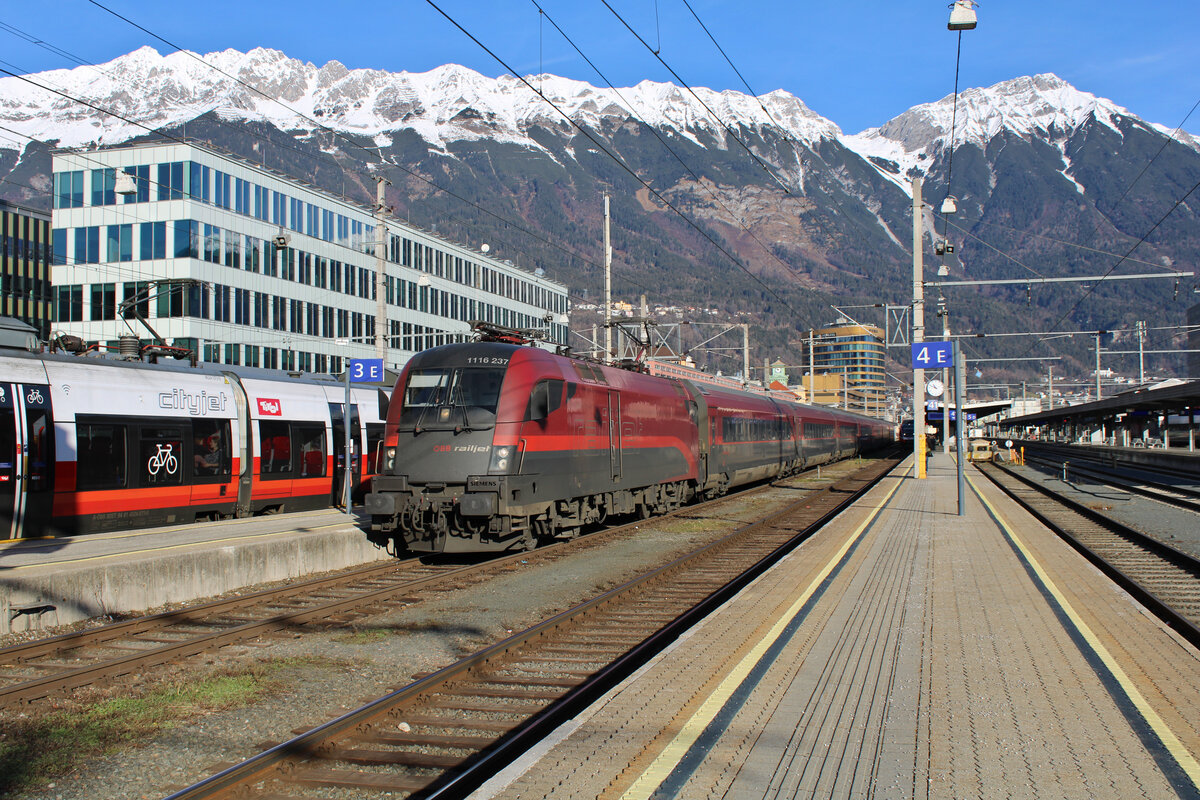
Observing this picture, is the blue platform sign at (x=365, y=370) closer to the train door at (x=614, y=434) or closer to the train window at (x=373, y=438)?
the train window at (x=373, y=438)

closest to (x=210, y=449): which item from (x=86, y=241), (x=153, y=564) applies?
(x=153, y=564)

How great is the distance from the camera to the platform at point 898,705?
5.02 meters

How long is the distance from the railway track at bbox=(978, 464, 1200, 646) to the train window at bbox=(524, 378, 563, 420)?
837 centimetres

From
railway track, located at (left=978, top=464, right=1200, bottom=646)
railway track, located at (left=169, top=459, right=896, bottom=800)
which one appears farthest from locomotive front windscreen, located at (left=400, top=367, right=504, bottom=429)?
railway track, located at (left=978, top=464, right=1200, bottom=646)

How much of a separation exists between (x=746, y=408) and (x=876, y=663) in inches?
879

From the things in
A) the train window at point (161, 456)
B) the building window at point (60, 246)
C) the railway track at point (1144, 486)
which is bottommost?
the railway track at point (1144, 486)

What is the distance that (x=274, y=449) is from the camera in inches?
752

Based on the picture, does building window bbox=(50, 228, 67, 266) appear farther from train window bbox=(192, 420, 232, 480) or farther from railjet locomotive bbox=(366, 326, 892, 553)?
railjet locomotive bbox=(366, 326, 892, 553)

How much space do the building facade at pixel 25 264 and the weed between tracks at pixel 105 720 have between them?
73630 mm

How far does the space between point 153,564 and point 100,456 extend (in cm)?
473

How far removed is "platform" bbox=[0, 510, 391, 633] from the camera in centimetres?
982

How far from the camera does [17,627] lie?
376 inches

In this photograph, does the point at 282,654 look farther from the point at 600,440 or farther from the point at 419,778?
the point at 600,440

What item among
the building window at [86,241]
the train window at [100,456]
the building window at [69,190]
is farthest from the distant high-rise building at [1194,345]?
the train window at [100,456]
